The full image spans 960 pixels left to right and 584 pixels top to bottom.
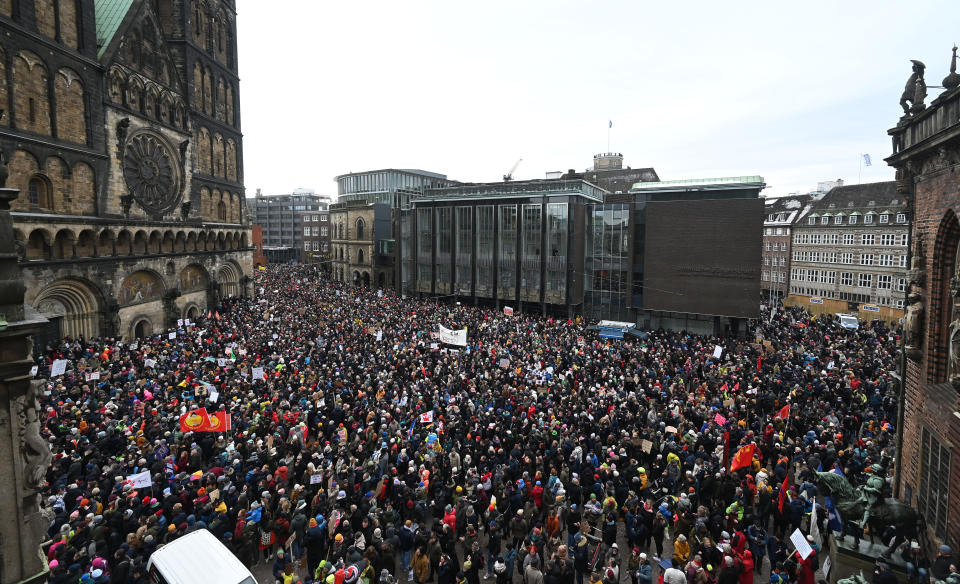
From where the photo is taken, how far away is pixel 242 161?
45906 mm

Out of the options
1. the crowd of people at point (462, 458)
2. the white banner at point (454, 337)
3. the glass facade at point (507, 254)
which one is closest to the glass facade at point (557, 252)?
the glass facade at point (507, 254)

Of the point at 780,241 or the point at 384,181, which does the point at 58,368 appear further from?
the point at 780,241

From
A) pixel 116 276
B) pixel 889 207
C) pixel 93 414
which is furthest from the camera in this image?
pixel 889 207

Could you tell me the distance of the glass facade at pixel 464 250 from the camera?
157 ft

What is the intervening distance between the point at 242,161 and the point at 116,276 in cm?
2021

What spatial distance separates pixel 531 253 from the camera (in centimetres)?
4491

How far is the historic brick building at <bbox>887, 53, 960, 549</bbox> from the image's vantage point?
27.1 feet

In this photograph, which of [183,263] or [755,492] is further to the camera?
[183,263]

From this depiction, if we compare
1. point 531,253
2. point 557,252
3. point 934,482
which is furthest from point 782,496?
point 531,253

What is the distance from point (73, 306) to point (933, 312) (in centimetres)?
3740

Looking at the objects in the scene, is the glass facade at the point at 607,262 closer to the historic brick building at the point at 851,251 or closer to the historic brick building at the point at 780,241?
the historic brick building at the point at 851,251

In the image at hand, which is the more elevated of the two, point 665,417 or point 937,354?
point 937,354

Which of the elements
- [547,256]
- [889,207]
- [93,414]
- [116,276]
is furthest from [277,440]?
[889,207]

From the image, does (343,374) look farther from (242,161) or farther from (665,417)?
(242,161)
